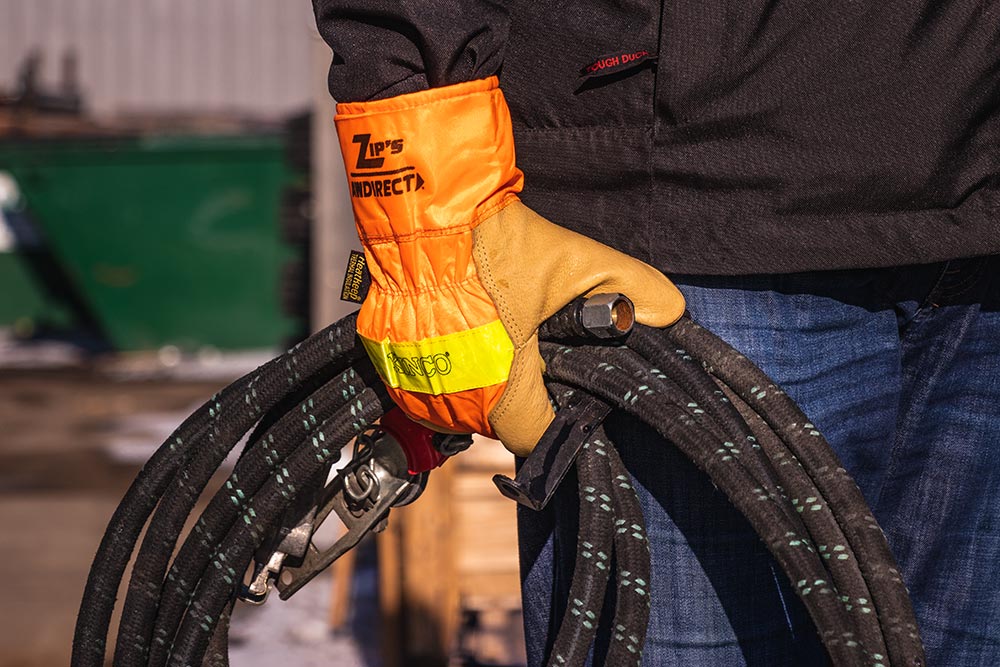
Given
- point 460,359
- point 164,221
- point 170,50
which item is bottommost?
point 460,359

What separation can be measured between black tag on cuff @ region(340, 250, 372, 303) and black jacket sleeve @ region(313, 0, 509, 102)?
0.68ft

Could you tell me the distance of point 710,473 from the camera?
1024mm

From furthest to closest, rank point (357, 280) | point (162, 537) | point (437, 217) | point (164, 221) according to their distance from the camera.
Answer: point (164, 221), point (162, 537), point (357, 280), point (437, 217)

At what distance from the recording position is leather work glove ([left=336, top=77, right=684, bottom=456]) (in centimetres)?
100

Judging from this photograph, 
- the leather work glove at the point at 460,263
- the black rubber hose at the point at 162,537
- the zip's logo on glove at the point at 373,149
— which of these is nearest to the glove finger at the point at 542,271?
the leather work glove at the point at 460,263

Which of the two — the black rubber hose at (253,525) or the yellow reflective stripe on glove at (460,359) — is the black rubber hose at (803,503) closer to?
the yellow reflective stripe on glove at (460,359)

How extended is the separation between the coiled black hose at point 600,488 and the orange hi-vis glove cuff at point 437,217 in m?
0.12

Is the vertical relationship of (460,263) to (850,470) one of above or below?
above

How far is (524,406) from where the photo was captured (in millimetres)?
1063

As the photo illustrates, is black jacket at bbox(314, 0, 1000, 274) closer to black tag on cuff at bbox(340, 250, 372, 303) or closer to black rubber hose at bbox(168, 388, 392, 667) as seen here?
black tag on cuff at bbox(340, 250, 372, 303)

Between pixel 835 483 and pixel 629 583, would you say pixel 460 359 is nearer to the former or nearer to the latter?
pixel 629 583

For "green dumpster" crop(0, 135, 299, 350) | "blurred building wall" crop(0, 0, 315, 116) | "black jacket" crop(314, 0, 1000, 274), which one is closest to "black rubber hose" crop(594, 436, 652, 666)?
"black jacket" crop(314, 0, 1000, 274)

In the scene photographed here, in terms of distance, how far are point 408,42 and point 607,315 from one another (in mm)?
327

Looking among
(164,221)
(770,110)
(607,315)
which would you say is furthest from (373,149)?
(164,221)
